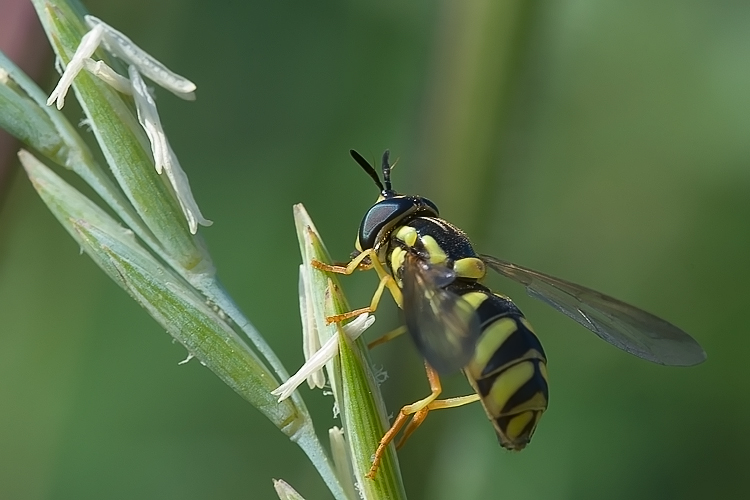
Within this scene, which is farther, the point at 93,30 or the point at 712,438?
the point at 712,438

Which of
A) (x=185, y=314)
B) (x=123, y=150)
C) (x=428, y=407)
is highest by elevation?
(x=123, y=150)

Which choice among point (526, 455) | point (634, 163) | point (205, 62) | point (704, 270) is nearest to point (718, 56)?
point (634, 163)

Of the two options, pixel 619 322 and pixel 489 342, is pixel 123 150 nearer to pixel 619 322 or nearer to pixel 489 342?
pixel 489 342

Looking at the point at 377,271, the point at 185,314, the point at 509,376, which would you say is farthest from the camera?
the point at 377,271

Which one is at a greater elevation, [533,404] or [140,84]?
[140,84]

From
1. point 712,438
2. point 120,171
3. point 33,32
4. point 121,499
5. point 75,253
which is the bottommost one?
point 121,499

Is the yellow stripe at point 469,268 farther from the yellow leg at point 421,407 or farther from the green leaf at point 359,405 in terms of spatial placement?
the green leaf at point 359,405

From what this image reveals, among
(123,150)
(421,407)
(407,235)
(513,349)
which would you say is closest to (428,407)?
(421,407)

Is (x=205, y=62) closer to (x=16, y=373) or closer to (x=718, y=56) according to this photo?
(x=16, y=373)
